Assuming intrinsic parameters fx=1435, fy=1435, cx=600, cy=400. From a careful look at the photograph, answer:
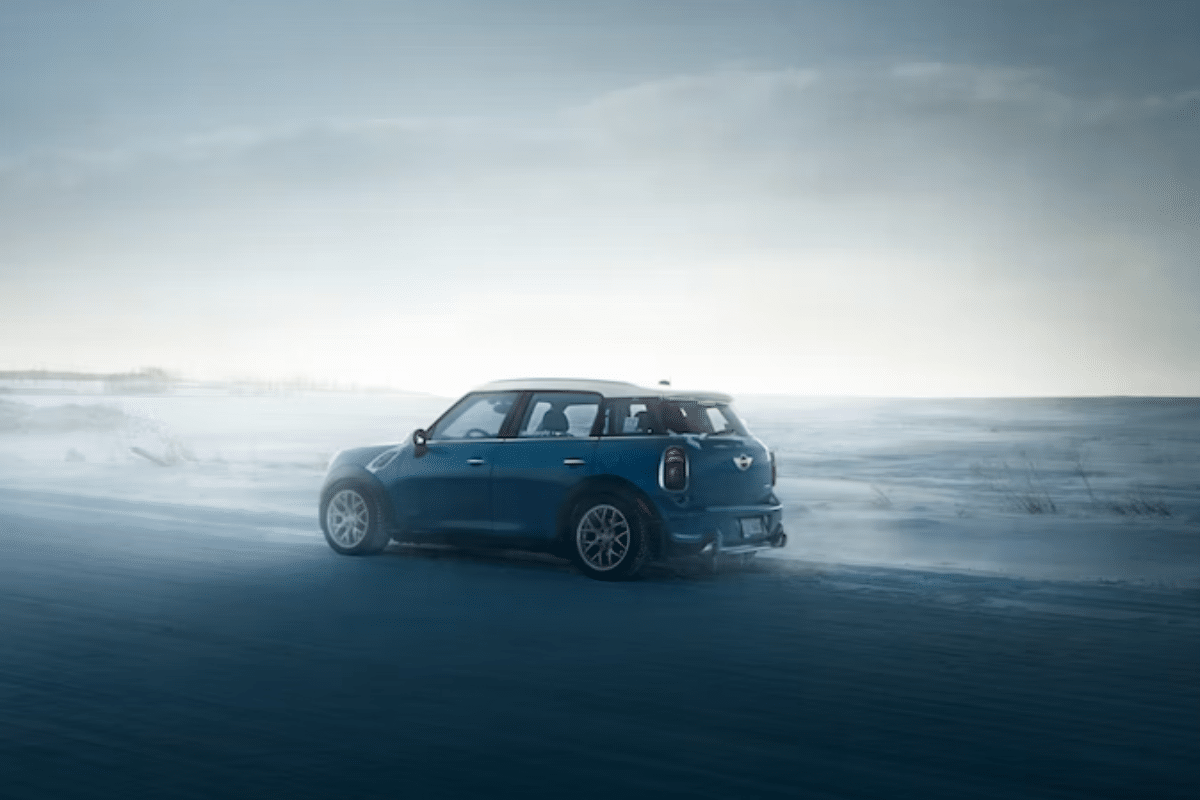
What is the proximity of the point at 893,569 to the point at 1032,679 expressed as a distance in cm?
567

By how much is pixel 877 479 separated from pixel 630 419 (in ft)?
60.6

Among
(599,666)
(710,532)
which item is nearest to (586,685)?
(599,666)

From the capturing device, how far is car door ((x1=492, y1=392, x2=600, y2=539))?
13.3 m

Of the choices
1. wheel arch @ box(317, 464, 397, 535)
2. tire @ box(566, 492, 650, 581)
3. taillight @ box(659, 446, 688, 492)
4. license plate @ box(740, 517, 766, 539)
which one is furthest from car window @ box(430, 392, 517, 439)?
license plate @ box(740, 517, 766, 539)

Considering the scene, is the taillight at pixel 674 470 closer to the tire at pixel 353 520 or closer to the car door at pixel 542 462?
the car door at pixel 542 462

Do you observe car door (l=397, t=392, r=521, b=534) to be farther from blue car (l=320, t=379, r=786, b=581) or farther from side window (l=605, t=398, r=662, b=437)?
side window (l=605, t=398, r=662, b=437)

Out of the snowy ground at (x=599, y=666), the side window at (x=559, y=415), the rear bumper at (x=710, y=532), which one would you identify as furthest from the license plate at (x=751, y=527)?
the side window at (x=559, y=415)

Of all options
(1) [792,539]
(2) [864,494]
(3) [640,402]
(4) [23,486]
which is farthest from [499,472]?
(4) [23,486]

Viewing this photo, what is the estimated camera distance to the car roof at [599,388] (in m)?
13.3

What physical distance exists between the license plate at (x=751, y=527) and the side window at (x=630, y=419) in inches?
45.7

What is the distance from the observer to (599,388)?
1351cm

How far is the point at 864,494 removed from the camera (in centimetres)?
2505

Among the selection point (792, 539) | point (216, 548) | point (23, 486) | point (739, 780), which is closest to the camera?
point (739, 780)

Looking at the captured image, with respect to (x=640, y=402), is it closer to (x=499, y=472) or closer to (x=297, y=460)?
(x=499, y=472)
